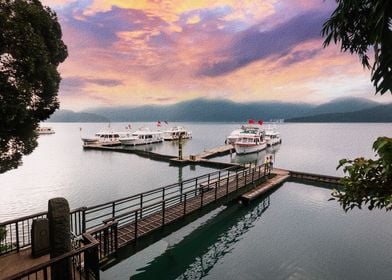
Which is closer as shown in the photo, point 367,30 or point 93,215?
point 367,30

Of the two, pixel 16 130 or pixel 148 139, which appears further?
pixel 148 139

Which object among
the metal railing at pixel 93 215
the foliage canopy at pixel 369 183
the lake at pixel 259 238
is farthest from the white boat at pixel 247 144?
the foliage canopy at pixel 369 183

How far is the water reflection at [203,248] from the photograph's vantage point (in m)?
12.7

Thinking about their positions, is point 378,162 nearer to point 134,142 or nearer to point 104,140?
point 134,142

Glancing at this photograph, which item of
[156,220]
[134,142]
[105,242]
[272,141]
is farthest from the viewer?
[272,141]

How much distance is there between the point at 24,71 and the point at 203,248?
13.7 meters

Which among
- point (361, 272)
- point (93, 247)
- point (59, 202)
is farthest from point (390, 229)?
point (59, 202)

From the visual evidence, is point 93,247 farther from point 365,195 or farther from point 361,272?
point 361,272

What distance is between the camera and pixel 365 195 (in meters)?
4.38

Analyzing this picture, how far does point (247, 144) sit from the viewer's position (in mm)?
55062

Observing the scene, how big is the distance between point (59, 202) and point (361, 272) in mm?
15265

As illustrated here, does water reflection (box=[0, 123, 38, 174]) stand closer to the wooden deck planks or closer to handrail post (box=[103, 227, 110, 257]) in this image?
handrail post (box=[103, 227, 110, 257])

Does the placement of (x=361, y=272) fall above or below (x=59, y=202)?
below

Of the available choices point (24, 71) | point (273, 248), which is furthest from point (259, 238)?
point (24, 71)
